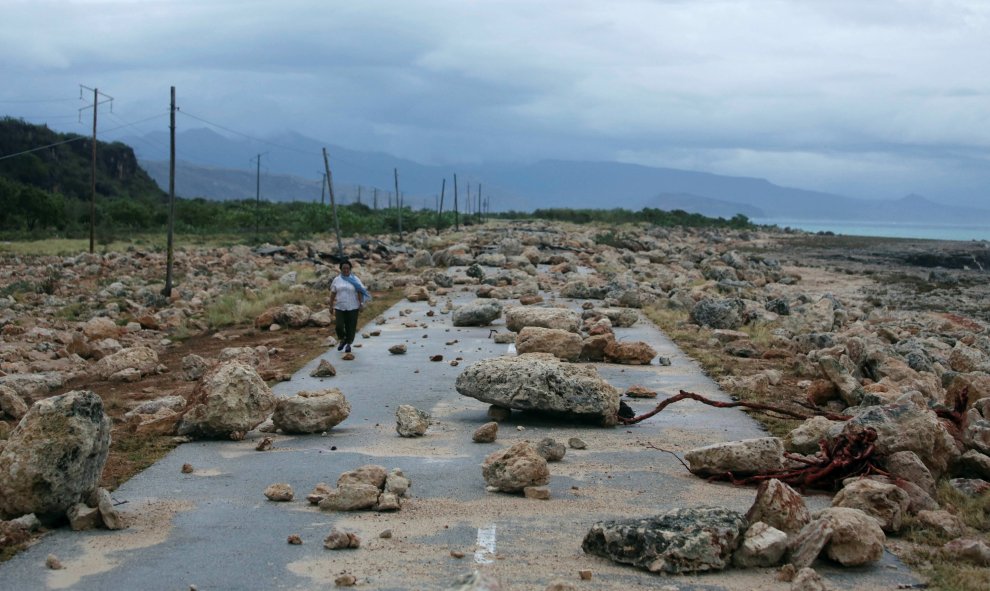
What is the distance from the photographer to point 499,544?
6.55 meters

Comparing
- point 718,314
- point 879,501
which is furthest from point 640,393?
point 718,314

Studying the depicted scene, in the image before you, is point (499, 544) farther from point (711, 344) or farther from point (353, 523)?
point (711, 344)

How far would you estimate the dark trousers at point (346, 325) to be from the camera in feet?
50.5

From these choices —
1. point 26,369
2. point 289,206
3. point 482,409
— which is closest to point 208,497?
point 482,409

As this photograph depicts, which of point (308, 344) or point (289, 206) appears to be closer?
point (308, 344)

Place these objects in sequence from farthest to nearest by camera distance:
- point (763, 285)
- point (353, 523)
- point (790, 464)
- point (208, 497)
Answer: point (763, 285), point (790, 464), point (208, 497), point (353, 523)

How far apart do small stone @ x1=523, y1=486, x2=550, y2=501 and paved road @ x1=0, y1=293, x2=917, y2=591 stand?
9 centimetres

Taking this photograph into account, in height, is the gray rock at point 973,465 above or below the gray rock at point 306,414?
above

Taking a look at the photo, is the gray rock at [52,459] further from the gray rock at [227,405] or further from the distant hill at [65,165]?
the distant hill at [65,165]

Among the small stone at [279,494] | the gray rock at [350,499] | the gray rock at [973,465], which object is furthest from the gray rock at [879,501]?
the small stone at [279,494]

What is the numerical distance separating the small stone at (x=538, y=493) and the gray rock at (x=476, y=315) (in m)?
11.5

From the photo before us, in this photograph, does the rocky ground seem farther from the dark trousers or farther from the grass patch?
the dark trousers

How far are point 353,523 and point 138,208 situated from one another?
67.6m

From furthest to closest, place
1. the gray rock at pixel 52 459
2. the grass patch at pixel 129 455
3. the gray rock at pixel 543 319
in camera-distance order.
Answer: the gray rock at pixel 543 319
the grass patch at pixel 129 455
the gray rock at pixel 52 459
